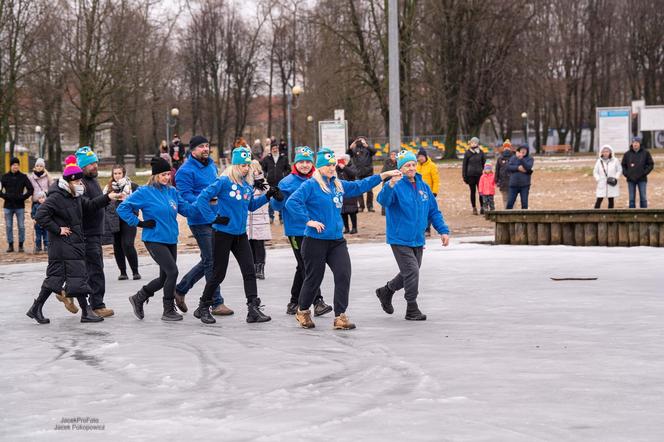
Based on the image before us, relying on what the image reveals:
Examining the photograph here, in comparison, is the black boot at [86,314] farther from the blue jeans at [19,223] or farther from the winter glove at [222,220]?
the blue jeans at [19,223]

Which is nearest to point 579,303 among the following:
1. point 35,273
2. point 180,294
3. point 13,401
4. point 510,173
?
point 180,294

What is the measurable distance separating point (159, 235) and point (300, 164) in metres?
1.52

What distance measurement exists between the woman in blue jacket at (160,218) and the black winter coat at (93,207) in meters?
0.32

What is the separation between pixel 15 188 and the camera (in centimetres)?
2080

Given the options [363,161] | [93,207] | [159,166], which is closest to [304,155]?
[159,166]

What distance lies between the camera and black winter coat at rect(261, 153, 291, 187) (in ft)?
75.3

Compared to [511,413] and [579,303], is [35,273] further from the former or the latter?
[511,413]

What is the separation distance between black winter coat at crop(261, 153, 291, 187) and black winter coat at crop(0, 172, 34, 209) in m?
4.84

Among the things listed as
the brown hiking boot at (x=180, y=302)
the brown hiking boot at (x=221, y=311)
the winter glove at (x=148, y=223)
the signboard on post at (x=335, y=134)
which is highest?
the signboard on post at (x=335, y=134)

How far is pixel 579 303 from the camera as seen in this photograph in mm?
11172

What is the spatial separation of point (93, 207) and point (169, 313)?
1.28 m

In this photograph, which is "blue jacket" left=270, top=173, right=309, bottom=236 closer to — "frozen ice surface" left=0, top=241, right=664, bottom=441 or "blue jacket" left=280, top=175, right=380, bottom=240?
"blue jacket" left=280, top=175, right=380, bottom=240

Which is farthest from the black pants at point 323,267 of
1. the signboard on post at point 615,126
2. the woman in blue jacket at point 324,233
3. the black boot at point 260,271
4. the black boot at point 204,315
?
the signboard on post at point 615,126

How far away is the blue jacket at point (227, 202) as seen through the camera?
1043cm
